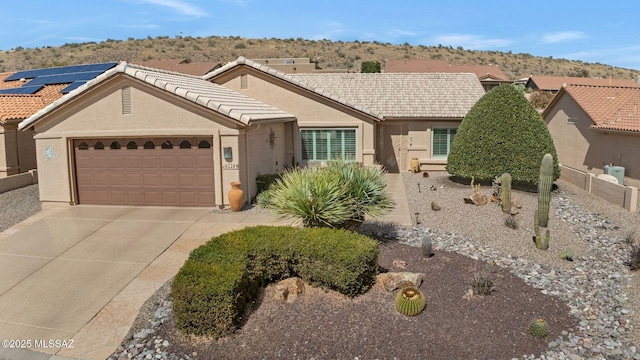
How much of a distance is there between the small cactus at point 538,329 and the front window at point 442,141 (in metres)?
16.7

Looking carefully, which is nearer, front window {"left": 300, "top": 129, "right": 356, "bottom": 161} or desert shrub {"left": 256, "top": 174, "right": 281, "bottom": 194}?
desert shrub {"left": 256, "top": 174, "right": 281, "bottom": 194}

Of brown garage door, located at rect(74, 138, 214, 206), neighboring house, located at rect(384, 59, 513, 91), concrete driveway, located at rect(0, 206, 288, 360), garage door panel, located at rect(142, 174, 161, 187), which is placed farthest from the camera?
neighboring house, located at rect(384, 59, 513, 91)

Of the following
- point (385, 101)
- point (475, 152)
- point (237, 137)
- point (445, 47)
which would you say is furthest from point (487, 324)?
point (445, 47)

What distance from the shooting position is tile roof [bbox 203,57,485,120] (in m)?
23.9

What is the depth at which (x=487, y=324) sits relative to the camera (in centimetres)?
→ 845

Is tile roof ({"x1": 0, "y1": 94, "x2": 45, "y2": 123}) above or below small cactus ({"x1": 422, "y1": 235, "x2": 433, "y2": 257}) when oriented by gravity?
above

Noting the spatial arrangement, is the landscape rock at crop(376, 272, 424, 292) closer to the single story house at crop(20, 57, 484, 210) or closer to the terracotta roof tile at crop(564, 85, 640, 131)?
the single story house at crop(20, 57, 484, 210)

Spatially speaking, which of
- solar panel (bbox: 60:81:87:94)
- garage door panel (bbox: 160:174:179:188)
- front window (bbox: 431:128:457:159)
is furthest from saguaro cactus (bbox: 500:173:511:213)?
solar panel (bbox: 60:81:87:94)

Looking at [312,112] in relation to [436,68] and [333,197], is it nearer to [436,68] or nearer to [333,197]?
[333,197]

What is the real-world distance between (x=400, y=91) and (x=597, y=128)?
9476 millimetres

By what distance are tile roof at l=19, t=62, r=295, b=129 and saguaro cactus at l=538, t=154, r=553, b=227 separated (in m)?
8.78

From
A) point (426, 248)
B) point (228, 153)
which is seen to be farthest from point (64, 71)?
point (426, 248)

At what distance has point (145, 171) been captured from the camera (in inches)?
656

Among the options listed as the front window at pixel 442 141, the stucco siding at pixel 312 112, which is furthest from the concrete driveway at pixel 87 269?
the front window at pixel 442 141
